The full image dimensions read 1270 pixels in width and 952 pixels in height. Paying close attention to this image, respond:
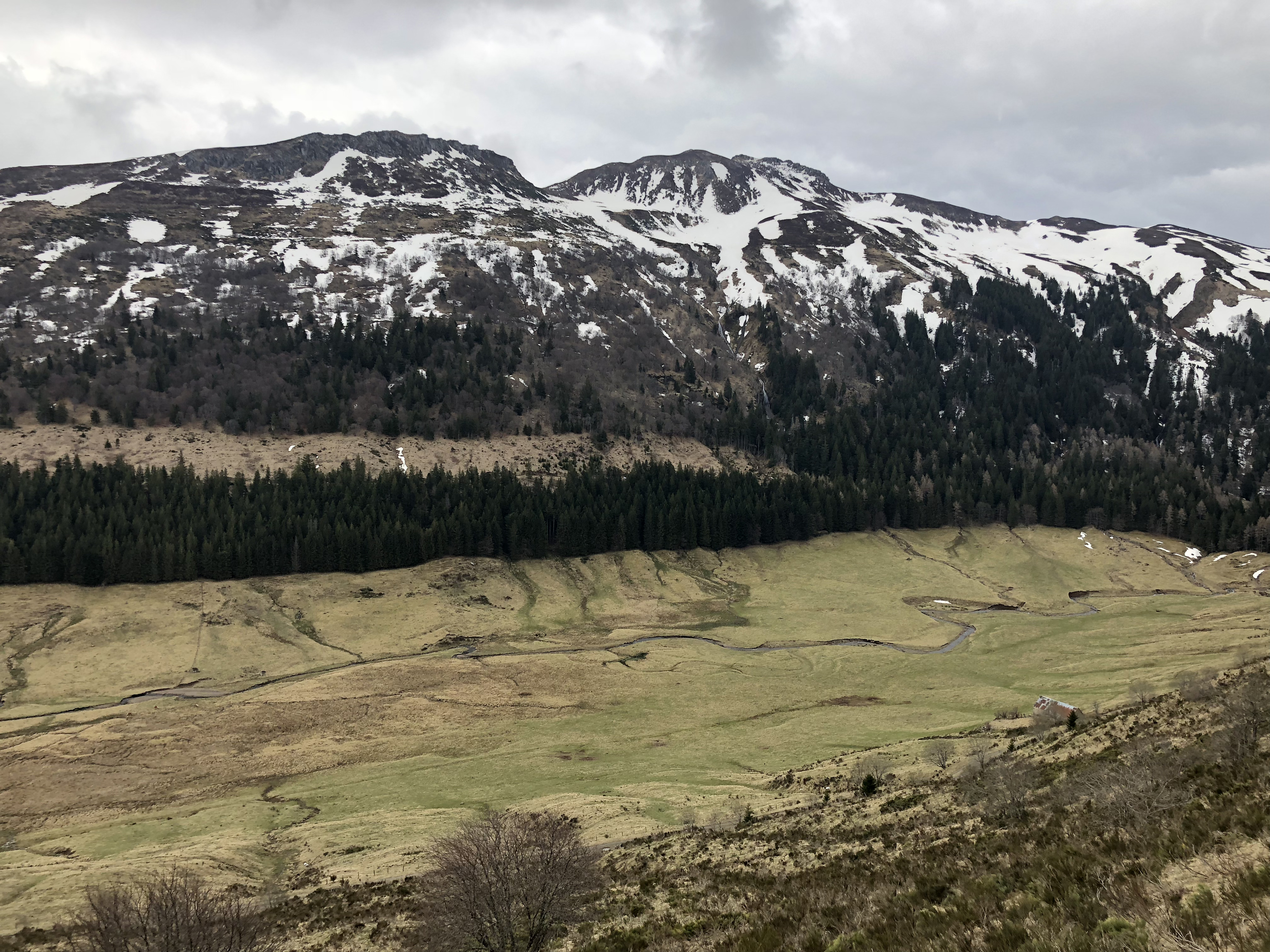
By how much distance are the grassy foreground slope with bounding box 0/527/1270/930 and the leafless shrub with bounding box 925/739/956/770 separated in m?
11.3

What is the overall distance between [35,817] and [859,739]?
2770 inches

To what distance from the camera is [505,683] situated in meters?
95.1

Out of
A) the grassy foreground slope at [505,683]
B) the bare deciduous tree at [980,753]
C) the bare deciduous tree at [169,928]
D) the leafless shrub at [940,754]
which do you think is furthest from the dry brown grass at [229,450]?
the bare deciduous tree at [169,928]

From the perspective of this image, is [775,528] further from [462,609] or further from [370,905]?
[370,905]

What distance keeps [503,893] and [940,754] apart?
34365 millimetres

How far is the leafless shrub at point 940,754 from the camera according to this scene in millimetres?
49188

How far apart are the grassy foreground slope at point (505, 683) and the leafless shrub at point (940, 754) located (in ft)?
37.1

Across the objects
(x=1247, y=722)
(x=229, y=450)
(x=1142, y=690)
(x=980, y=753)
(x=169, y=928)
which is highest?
(x=229, y=450)

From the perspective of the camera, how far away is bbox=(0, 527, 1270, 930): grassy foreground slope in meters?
56.0

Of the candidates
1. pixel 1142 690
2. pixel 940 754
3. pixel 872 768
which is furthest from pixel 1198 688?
pixel 872 768

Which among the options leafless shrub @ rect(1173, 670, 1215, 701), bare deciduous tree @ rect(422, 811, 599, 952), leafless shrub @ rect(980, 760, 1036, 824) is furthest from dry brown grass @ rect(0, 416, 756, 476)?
leafless shrub @ rect(980, 760, 1036, 824)

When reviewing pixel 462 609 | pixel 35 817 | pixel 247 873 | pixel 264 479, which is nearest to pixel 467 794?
pixel 247 873

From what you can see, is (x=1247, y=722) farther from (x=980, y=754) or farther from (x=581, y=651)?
(x=581, y=651)

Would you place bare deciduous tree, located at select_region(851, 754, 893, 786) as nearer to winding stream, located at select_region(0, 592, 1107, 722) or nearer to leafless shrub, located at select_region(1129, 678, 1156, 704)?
leafless shrub, located at select_region(1129, 678, 1156, 704)
